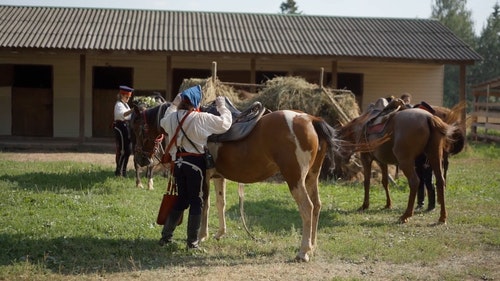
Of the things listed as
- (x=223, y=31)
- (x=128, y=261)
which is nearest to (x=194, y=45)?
(x=223, y=31)

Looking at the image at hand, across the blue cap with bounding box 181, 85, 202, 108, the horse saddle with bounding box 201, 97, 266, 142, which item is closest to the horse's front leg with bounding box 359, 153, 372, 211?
the horse saddle with bounding box 201, 97, 266, 142

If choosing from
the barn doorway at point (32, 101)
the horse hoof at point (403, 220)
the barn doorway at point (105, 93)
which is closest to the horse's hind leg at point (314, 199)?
the horse hoof at point (403, 220)

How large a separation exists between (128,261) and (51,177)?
18.5ft

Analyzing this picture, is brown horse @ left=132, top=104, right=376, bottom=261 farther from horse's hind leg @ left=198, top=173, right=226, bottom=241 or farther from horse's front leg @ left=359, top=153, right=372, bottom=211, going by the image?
horse's front leg @ left=359, top=153, right=372, bottom=211

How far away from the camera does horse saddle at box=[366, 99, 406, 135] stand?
9.80m

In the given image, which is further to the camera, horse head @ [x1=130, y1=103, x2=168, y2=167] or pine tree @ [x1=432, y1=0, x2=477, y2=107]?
pine tree @ [x1=432, y1=0, x2=477, y2=107]

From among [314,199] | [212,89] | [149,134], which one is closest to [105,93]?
[212,89]

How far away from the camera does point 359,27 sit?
868 inches

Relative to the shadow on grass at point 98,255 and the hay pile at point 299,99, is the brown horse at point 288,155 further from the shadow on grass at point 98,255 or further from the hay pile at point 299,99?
the hay pile at point 299,99

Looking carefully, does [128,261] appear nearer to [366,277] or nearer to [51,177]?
[366,277]

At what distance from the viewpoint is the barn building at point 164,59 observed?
18344 millimetres

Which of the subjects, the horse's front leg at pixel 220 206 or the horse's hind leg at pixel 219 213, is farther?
the horse's front leg at pixel 220 206

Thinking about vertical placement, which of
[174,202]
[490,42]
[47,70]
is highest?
[490,42]

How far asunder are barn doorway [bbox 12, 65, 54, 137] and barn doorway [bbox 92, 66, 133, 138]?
147 centimetres
